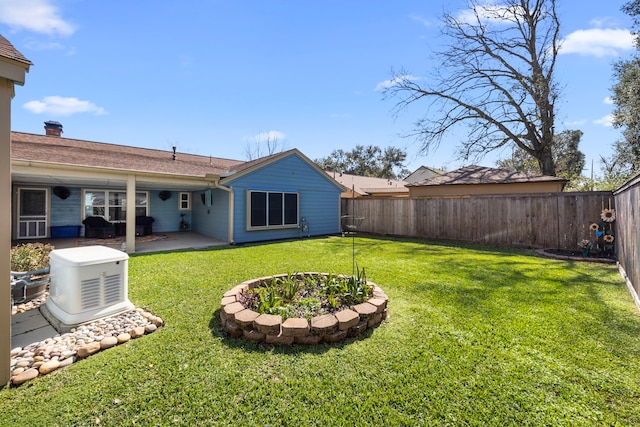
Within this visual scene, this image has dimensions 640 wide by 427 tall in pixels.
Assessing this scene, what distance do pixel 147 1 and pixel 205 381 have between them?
8.58 m

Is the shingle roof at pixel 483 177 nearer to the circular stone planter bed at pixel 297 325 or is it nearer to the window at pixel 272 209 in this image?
the window at pixel 272 209

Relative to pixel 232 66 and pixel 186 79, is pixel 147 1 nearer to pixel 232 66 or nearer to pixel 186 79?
pixel 232 66

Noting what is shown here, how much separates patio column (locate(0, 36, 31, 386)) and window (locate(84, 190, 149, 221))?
10.3 meters

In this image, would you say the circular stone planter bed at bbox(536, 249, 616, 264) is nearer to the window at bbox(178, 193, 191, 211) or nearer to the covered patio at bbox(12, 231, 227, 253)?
the covered patio at bbox(12, 231, 227, 253)

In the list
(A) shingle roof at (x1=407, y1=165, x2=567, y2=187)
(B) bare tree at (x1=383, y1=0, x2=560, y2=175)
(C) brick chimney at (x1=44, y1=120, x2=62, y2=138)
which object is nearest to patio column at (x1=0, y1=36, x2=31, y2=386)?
(A) shingle roof at (x1=407, y1=165, x2=567, y2=187)

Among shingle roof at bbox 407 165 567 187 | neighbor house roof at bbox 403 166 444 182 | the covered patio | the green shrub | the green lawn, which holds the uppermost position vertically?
neighbor house roof at bbox 403 166 444 182

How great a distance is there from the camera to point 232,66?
1196cm

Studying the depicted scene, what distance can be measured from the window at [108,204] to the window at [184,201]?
4.44ft

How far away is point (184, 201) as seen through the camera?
12.4m

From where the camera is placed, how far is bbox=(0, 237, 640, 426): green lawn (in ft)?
6.15

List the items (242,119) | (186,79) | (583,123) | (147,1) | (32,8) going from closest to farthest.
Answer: (32,8) → (147,1) → (186,79) → (583,123) → (242,119)

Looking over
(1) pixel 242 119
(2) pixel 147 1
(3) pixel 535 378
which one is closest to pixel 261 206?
(2) pixel 147 1

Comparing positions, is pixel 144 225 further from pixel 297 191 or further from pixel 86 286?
pixel 86 286

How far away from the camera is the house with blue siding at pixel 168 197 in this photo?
827 cm
